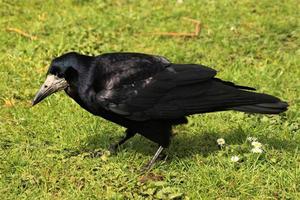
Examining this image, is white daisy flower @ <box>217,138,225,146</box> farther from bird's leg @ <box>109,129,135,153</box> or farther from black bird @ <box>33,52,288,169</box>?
bird's leg @ <box>109,129,135,153</box>

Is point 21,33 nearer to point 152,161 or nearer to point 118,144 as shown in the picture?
point 118,144

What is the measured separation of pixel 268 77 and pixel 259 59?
2.24 feet

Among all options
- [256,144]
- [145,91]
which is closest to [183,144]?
[256,144]

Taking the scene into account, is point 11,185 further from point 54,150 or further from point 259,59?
point 259,59

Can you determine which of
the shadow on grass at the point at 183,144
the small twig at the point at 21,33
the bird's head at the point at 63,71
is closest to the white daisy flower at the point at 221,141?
the shadow on grass at the point at 183,144

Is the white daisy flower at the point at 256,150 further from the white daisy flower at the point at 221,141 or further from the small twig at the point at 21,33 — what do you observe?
the small twig at the point at 21,33

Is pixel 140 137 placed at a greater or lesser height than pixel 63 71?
lesser

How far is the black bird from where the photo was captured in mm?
4434

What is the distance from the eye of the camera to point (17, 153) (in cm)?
488

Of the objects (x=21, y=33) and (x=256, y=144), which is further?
(x=21, y=33)

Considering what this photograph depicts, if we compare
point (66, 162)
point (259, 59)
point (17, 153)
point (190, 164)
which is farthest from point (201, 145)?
point (259, 59)

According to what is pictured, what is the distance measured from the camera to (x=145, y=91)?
4555 mm

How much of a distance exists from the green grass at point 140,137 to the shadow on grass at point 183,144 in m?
0.01

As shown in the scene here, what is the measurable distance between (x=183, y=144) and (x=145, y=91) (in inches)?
36.2
